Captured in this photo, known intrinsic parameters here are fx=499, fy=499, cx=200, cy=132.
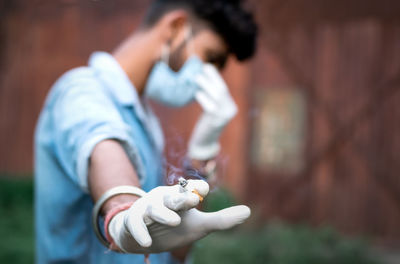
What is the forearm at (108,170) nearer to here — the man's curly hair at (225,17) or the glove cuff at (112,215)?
the glove cuff at (112,215)

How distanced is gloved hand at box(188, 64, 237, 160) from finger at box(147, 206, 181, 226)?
1.23m

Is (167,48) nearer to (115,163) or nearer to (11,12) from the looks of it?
(115,163)

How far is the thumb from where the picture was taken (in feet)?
2.57

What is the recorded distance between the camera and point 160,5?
1861 millimetres

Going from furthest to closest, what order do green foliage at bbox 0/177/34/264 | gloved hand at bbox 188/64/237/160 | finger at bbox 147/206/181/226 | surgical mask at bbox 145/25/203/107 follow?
1. green foliage at bbox 0/177/34/264
2. gloved hand at bbox 188/64/237/160
3. surgical mask at bbox 145/25/203/107
4. finger at bbox 147/206/181/226

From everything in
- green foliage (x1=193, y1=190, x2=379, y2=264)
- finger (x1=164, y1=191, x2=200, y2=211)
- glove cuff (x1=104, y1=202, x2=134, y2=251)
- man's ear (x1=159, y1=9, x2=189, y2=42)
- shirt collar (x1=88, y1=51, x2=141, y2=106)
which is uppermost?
man's ear (x1=159, y1=9, x2=189, y2=42)

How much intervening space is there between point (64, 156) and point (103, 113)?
0.15 m

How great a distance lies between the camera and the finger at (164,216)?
2.44 feet

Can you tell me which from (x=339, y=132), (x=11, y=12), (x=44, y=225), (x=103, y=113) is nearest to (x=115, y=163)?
(x=103, y=113)

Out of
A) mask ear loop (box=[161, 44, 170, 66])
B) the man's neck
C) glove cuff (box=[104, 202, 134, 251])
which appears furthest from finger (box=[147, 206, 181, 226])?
mask ear loop (box=[161, 44, 170, 66])

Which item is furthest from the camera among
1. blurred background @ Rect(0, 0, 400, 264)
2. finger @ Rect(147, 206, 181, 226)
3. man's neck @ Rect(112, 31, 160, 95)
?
blurred background @ Rect(0, 0, 400, 264)

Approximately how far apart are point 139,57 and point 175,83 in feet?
1.03

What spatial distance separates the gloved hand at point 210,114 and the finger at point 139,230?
1.22 metres

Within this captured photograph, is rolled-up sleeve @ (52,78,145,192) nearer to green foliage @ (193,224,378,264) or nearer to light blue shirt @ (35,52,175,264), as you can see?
light blue shirt @ (35,52,175,264)
